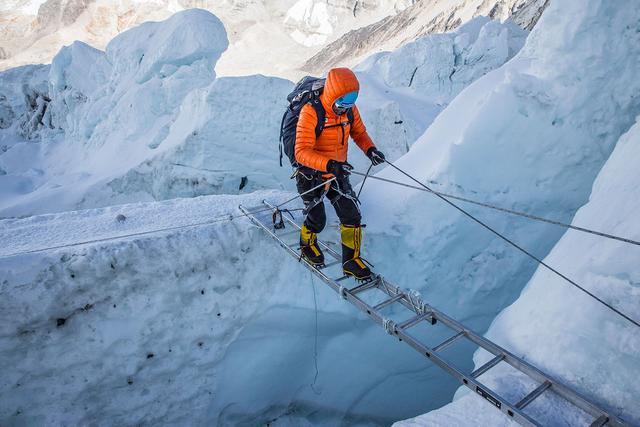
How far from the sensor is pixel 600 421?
1.75 meters

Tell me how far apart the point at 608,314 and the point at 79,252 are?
3595mm

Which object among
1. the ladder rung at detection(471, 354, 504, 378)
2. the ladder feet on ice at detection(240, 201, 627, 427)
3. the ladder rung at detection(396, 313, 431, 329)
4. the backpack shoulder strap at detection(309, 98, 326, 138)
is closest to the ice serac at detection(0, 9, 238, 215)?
the backpack shoulder strap at detection(309, 98, 326, 138)

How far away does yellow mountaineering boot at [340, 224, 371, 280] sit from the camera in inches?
113

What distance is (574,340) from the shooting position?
7.04 feet

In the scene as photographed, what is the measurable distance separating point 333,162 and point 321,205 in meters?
0.62

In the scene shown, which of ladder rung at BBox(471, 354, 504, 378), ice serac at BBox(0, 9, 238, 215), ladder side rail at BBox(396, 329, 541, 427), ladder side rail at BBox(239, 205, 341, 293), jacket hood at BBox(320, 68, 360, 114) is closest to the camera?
ladder side rail at BBox(396, 329, 541, 427)

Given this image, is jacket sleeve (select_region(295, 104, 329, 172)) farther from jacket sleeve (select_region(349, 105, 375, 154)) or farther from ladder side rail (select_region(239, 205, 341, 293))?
ladder side rail (select_region(239, 205, 341, 293))

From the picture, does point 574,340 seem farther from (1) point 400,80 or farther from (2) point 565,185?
(1) point 400,80

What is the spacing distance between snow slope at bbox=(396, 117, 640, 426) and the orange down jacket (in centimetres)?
173

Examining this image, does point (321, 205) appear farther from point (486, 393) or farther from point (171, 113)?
point (171, 113)

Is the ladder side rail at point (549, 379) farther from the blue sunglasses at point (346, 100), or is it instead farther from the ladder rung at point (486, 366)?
the blue sunglasses at point (346, 100)

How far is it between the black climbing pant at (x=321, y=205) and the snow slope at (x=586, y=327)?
1.38 meters

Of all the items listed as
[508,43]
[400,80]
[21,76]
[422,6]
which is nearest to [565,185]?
[400,80]

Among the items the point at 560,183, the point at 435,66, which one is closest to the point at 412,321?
the point at 560,183
